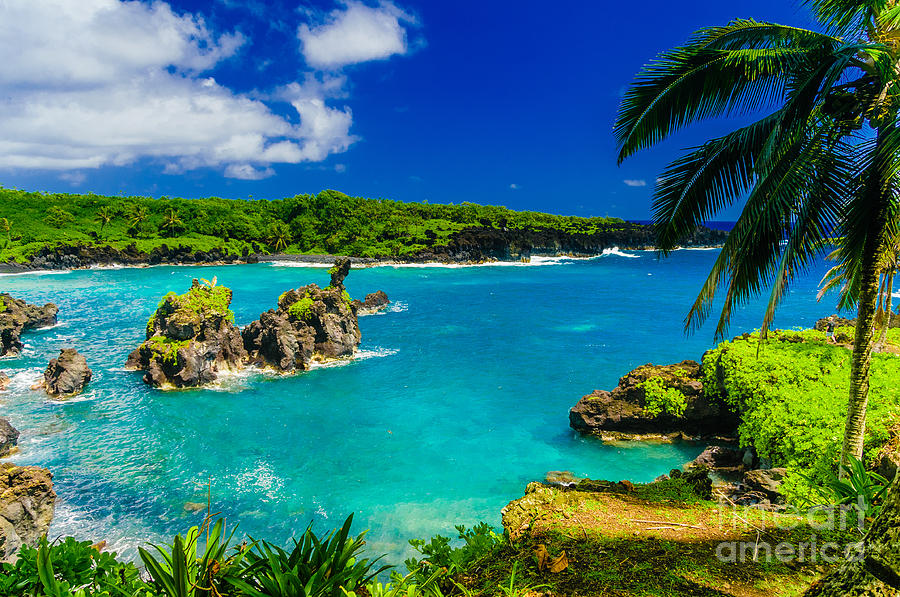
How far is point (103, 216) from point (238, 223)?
25.5 meters

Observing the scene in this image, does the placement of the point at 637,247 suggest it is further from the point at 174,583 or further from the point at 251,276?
the point at 174,583

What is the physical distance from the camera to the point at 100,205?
104875 mm

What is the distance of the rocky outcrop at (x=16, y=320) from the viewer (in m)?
30.2

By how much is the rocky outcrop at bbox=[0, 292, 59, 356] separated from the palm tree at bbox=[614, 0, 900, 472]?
3845 cm

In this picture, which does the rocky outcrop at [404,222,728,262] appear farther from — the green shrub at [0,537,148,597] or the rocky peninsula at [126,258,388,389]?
the green shrub at [0,537,148,597]

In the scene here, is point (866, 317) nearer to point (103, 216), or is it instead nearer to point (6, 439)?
point (6, 439)

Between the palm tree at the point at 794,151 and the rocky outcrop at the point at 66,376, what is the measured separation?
2733 cm

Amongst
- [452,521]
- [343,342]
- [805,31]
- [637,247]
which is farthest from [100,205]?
[637,247]

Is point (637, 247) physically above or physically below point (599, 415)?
above

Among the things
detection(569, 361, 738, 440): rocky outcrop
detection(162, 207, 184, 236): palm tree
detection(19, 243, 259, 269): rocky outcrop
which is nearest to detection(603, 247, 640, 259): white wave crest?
detection(19, 243, 259, 269): rocky outcrop

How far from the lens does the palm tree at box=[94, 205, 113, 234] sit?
98.9 m

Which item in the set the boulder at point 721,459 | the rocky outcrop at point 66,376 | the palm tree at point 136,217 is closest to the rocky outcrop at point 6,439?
the rocky outcrop at point 66,376

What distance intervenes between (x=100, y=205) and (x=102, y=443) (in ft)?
360

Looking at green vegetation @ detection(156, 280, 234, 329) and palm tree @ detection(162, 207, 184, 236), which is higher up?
palm tree @ detection(162, 207, 184, 236)
